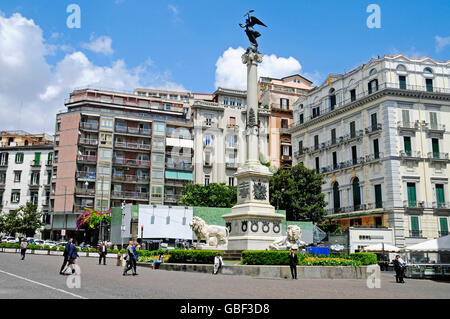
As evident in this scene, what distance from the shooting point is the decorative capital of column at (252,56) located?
97.7 ft

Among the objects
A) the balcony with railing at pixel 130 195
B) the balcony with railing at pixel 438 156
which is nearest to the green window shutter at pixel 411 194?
the balcony with railing at pixel 438 156

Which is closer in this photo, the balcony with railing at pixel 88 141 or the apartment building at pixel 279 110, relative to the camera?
the balcony with railing at pixel 88 141

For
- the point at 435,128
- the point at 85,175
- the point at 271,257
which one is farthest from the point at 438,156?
Answer: the point at 85,175

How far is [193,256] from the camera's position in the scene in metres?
23.7

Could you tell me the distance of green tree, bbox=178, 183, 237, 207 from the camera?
6217cm

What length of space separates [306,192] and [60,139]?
4083 cm

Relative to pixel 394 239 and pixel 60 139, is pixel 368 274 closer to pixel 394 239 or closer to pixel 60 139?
pixel 394 239

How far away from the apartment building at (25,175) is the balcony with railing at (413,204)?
55431 millimetres

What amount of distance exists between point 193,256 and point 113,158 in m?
51.6

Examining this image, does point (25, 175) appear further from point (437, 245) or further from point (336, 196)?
point (437, 245)

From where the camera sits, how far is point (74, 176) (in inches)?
2721

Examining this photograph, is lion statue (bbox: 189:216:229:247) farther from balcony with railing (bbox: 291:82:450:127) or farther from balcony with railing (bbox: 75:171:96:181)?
balcony with railing (bbox: 75:171:96:181)

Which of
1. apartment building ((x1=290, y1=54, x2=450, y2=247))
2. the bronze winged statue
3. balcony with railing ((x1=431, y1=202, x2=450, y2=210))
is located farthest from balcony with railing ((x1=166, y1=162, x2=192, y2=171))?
the bronze winged statue

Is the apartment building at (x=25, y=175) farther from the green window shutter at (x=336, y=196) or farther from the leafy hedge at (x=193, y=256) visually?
the leafy hedge at (x=193, y=256)
